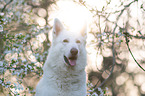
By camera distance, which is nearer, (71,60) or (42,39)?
(71,60)

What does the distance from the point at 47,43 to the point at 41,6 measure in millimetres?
2505

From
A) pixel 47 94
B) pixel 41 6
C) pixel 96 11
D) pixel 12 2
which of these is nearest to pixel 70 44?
pixel 47 94

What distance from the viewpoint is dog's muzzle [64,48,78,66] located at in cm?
372

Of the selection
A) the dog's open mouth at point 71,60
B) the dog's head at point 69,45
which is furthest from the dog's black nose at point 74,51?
the dog's open mouth at point 71,60

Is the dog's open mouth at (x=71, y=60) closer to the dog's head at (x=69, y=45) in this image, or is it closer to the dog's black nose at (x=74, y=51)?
the dog's head at (x=69, y=45)

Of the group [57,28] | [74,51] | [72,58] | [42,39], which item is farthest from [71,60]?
[42,39]

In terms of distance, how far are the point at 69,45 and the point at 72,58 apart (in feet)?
0.90

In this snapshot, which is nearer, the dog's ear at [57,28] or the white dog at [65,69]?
the white dog at [65,69]

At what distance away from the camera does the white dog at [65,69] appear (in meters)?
3.88

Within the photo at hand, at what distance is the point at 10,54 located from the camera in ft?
24.5

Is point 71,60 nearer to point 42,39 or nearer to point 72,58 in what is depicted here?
point 72,58

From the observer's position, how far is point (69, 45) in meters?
3.88

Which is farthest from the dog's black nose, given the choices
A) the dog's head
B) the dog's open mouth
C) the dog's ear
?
the dog's ear

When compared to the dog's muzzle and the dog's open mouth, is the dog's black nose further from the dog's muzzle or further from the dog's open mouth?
the dog's open mouth
